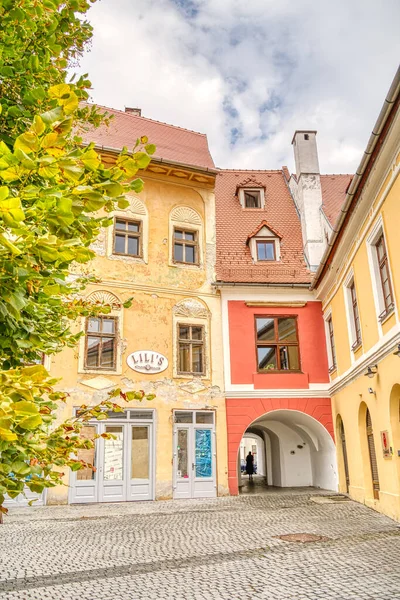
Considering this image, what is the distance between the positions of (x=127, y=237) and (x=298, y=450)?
32.6 feet

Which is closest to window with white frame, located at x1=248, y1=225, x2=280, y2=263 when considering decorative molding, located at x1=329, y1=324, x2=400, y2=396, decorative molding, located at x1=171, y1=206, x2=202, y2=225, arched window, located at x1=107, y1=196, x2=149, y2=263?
decorative molding, located at x1=171, y1=206, x2=202, y2=225

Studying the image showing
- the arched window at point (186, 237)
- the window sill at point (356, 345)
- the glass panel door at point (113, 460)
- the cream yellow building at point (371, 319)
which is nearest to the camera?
the cream yellow building at point (371, 319)

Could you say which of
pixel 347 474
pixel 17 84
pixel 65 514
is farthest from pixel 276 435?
pixel 17 84

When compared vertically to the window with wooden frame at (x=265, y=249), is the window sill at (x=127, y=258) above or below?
below

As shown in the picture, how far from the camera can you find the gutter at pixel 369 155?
27.3 ft

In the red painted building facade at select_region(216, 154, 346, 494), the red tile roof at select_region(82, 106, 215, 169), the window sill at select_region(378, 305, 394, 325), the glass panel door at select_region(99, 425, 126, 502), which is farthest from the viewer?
the red tile roof at select_region(82, 106, 215, 169)

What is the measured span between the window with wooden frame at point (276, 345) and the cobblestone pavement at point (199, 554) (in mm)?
4958

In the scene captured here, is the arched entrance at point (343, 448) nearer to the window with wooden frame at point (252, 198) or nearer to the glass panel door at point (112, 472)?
the glass panel door at point (112, 472)

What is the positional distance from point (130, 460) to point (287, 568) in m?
8.24

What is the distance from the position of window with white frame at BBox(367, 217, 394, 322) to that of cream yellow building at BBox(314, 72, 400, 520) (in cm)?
2

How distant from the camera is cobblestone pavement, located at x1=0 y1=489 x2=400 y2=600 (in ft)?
18.7

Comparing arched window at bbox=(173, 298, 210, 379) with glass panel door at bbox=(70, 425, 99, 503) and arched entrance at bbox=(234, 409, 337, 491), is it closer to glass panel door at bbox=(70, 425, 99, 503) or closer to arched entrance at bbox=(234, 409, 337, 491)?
arched entrance at bbox=(234, 409, 337, 491)

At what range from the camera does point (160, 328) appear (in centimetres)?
1553

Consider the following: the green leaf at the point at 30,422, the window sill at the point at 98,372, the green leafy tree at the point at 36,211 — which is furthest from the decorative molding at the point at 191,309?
the green leaf at the point at 30,422
